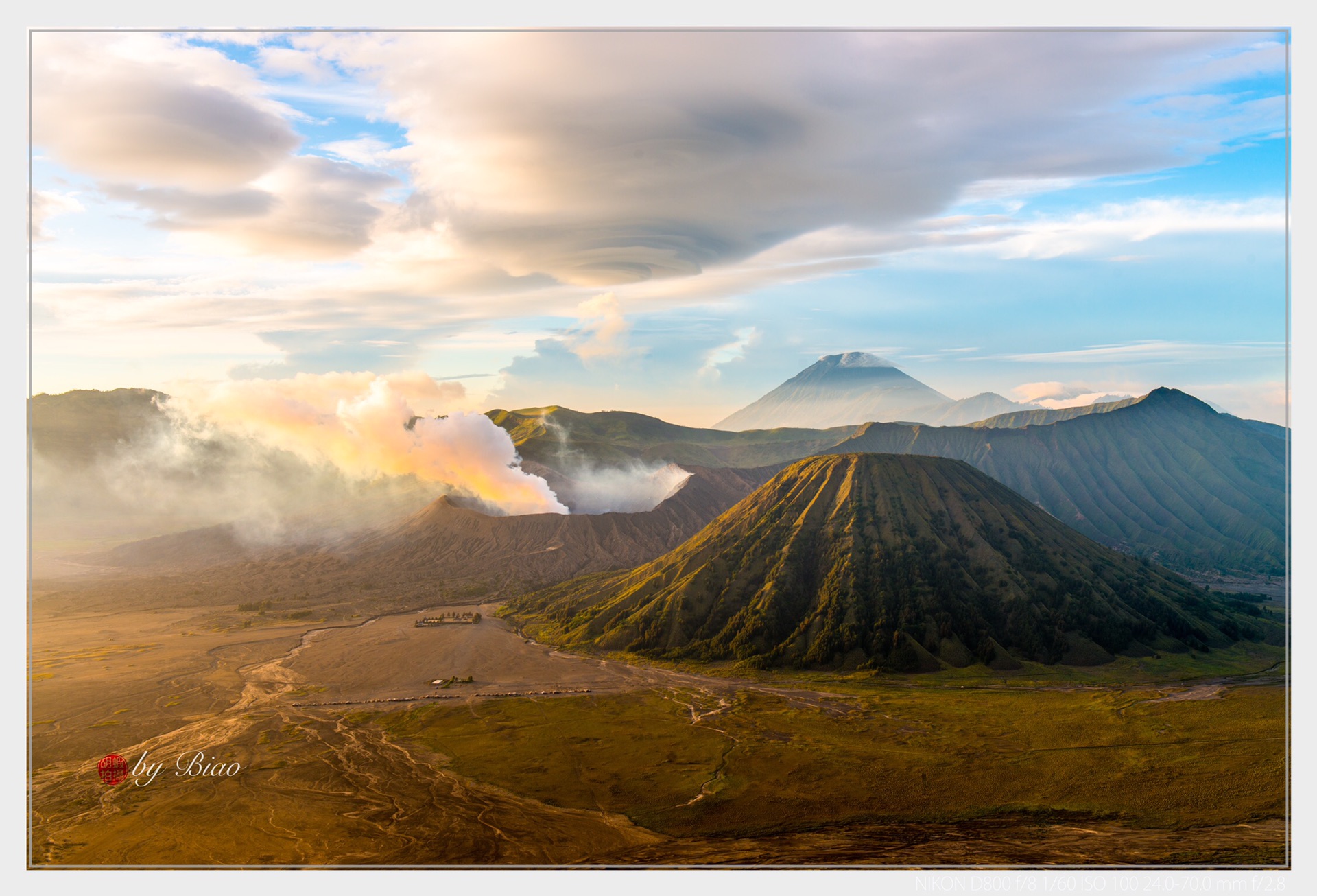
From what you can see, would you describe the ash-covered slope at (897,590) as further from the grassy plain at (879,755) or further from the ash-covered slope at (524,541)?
the ash-covered slope at (524,541)

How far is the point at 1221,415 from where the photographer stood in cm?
17488

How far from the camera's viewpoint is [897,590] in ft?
247

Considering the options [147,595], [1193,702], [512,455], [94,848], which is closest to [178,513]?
[147,595]

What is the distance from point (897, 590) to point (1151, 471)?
12388 cm

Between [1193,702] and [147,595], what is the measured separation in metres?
139

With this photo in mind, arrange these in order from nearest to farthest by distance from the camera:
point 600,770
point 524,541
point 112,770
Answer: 1. point 112,770
2. point 600,770
3. point 524,541

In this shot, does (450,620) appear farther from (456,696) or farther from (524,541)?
(524,541)

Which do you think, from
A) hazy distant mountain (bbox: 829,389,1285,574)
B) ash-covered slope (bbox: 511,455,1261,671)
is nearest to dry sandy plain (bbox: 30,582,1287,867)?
ash-covered slope (bbox: 511,455,1261,671)

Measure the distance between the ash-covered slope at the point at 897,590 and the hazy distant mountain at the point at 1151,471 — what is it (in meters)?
66.2

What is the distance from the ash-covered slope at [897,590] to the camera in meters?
72.2

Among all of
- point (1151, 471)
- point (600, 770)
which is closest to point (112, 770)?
point (600, 770)

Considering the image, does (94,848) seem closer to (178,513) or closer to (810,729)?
(810,729)

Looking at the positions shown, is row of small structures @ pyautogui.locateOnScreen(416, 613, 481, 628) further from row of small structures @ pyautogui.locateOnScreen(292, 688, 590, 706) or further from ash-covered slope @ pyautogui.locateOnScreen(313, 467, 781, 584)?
row of small structures @ pyautogui.locateOnScreen(292, 688, 590, 706)

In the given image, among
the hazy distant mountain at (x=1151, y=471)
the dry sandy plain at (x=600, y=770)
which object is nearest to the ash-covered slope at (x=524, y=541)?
the hazy distant mountain at (x=1151, y=471)
